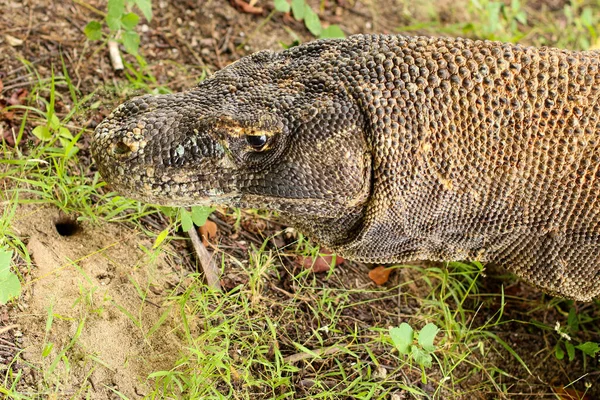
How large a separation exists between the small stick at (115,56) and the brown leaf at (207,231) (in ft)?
4.22

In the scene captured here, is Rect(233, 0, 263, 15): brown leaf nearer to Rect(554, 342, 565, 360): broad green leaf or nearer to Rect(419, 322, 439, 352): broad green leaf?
Rect(419, 322, 439, 352): broad green leaf

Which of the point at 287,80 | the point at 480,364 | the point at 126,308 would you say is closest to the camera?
the point at 287,80

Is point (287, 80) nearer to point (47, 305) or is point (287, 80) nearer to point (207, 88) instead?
point (207, 88)

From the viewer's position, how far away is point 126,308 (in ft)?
11.4

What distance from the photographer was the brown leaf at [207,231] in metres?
4.02

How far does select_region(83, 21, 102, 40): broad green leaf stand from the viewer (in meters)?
4.36

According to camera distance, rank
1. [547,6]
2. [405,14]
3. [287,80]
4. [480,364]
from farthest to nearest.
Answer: [547,6] → [405,14] → [480,364] → [287,80]

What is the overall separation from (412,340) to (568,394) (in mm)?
1171

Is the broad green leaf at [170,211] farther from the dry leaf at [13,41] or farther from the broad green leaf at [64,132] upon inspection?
the dry leaf at [13,41]

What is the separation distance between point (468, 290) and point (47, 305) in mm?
2322

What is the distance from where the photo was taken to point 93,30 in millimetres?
4371

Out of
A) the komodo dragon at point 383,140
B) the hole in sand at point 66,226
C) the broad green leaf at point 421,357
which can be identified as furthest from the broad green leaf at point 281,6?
the broad green leaf at point 421,357

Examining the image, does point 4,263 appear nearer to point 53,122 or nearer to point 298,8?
point 53,122

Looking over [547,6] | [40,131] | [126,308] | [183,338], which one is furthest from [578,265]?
[547,6]
